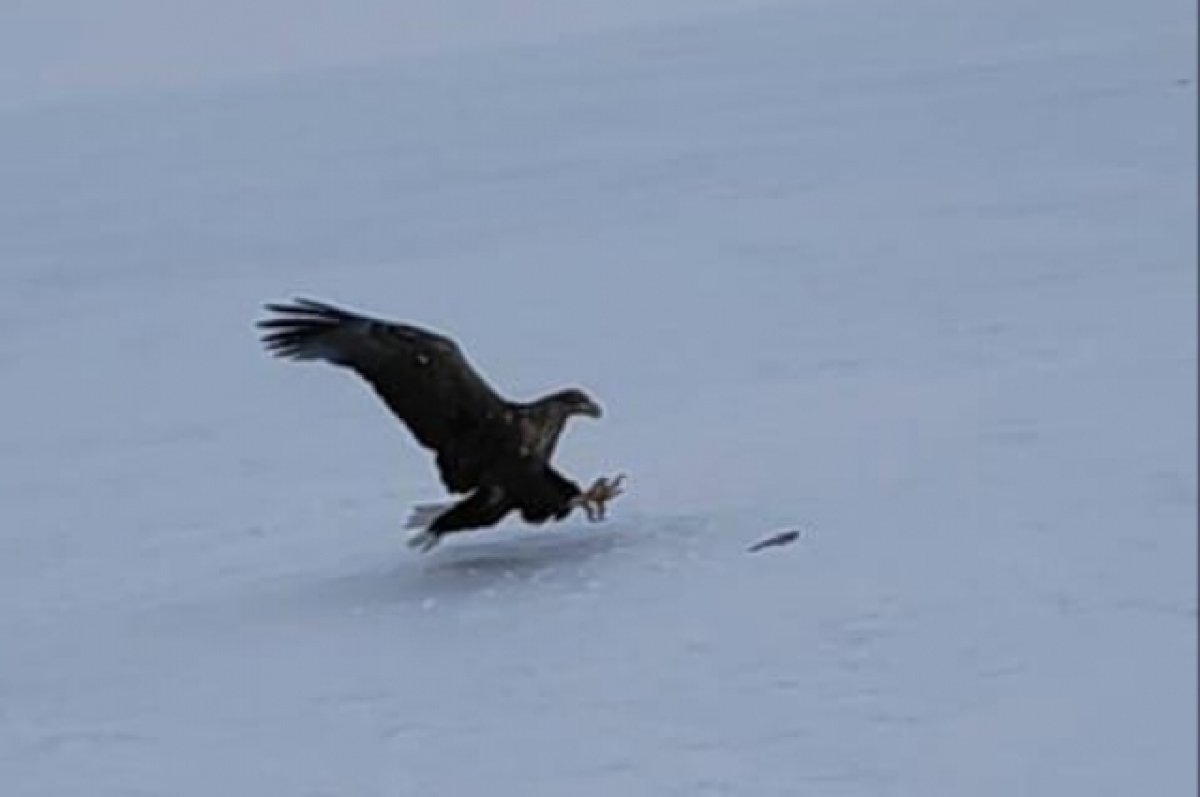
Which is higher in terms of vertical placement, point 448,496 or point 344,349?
point 344,349

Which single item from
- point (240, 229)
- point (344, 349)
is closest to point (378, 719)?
point (344, 349)

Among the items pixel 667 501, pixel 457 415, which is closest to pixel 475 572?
pixel 457 415

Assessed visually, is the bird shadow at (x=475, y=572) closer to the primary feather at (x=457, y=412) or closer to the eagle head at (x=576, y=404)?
the primary feather at (x=457, y=412)

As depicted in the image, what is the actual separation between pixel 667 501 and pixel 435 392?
1.37 ft

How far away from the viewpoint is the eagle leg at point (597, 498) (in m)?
3.52

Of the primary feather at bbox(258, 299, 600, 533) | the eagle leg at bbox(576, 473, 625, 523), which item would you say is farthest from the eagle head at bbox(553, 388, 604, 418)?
the eagle leg at bbox(576, 473, 625, 523)

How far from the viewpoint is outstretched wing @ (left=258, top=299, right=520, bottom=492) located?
3395 mm

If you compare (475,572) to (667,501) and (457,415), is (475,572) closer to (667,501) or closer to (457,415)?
(457,415)

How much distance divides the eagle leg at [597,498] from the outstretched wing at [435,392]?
0.15 m

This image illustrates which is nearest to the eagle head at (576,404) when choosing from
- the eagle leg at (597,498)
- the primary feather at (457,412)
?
the primary feather at (457,412)

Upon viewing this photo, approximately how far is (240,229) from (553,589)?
17.3ft

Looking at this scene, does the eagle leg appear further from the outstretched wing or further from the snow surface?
the outstretched wing

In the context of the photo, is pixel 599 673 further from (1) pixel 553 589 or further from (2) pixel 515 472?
(2) pixel 515 472

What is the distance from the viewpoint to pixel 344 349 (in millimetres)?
3451
